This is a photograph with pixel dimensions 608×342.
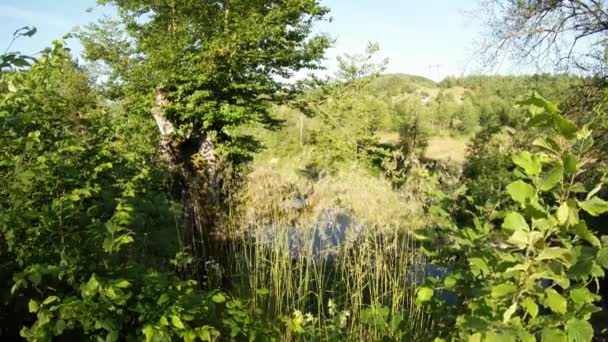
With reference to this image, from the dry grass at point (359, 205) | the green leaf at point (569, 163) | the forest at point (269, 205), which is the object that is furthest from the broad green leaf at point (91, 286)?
the dry grass at point (359, 205)

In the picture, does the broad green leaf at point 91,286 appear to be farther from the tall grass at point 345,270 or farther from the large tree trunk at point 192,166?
the large tree trunk at point 192,166

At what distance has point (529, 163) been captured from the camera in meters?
0.80

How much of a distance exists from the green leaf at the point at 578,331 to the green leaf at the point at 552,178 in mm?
260

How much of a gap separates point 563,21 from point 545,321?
7713 millimetres

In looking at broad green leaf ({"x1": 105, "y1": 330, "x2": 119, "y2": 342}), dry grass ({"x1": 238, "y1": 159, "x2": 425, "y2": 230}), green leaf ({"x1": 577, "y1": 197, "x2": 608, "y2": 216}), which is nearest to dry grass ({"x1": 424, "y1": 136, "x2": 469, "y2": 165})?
dry grass ({"x1": 238, "y1": 159, "x2": 425, "y2": 230})

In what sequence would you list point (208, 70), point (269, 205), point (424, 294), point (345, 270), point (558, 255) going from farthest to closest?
point (208, 70) → point (269, 205) → point (345, 270) → point (424, 294) → point (558, 255)

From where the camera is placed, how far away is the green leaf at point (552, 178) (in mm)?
741

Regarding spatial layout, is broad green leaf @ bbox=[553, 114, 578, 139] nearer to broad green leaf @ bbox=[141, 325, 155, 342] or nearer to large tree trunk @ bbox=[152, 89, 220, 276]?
broad green leaf @ bbox=[141, 325, 155, 342]

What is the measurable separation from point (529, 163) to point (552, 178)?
0.06 metres

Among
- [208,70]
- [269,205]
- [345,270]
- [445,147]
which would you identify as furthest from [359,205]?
[445,147]

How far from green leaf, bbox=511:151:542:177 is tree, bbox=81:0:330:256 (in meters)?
5.83

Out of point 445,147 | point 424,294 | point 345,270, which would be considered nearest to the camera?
point 424,294

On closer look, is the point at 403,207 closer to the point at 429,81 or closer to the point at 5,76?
the point at 5,76

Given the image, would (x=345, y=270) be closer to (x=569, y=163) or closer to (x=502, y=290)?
(x=502, y=290)
